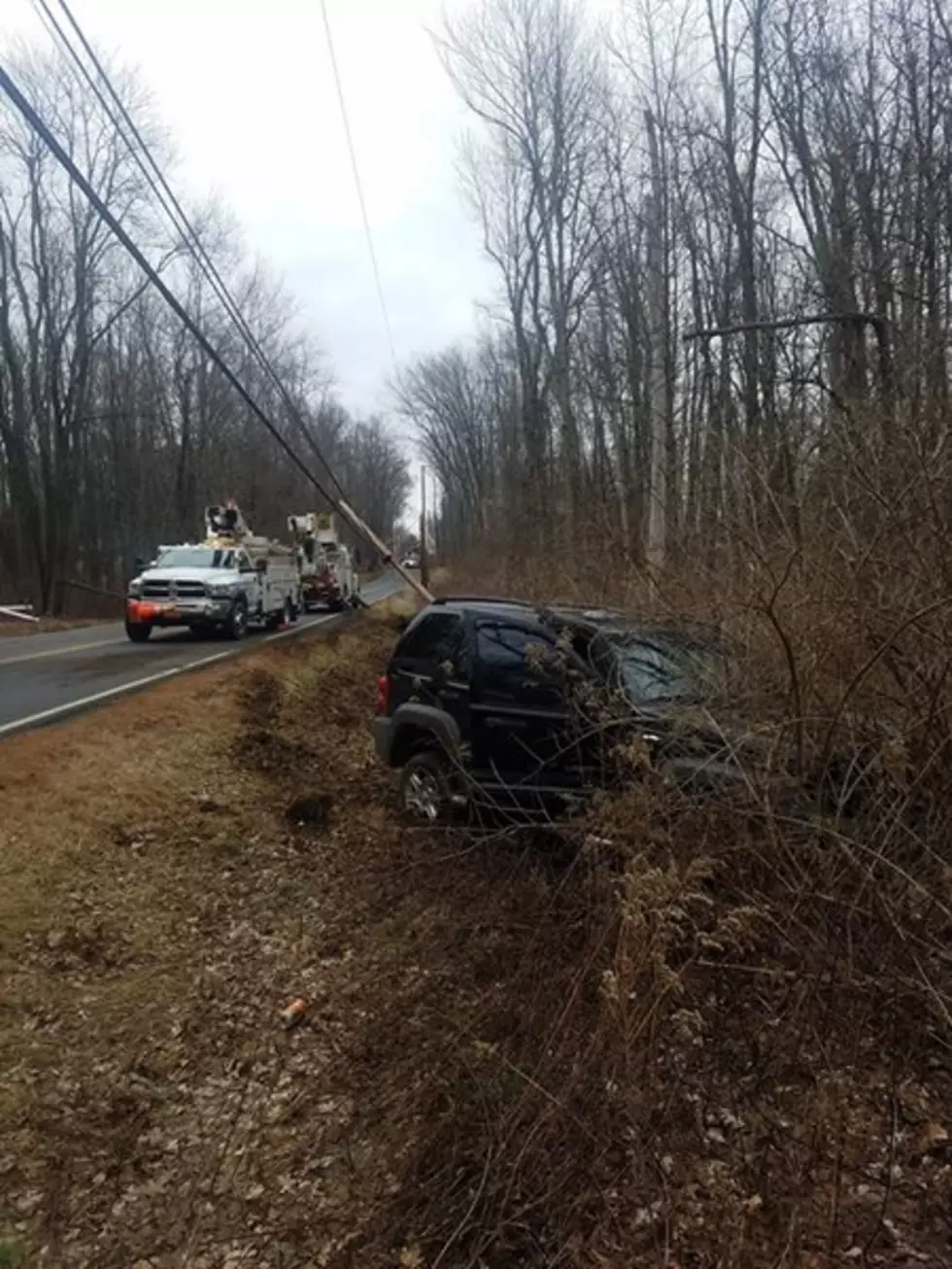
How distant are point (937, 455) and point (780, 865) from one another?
226cm

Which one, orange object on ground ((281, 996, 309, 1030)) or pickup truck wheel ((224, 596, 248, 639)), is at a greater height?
pickup truck wheel ((224, 596, 248, 639))

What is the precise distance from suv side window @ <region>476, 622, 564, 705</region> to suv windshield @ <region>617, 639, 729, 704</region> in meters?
0.47

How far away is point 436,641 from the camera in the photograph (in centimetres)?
778

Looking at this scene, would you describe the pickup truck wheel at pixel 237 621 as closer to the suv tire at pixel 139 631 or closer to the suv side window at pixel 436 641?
the suv tire at pixel 139 631

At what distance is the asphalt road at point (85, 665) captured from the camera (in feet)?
37.2

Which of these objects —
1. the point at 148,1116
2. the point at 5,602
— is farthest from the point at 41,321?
the point at 148,1116

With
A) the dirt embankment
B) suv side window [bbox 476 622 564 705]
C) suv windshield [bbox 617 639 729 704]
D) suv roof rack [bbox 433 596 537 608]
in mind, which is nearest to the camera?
the dirt embankment

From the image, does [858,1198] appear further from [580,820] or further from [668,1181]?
[580,820]

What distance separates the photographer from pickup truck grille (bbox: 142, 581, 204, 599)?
827 inches

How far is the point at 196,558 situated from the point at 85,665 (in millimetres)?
7394

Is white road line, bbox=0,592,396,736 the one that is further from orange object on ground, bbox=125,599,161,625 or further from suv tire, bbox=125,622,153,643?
orange object on ground, bbox=125,599,161,625

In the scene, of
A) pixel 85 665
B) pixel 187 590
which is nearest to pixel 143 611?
pixel 187 590

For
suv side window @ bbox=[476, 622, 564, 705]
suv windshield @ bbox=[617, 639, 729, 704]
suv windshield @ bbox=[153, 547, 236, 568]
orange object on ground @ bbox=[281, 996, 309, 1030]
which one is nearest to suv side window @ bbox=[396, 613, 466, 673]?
suv side window @ bbox=[476, 622, 564, 705]

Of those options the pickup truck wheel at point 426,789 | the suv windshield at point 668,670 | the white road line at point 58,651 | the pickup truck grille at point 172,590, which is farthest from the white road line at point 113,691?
the suv windshield at point 668,670
